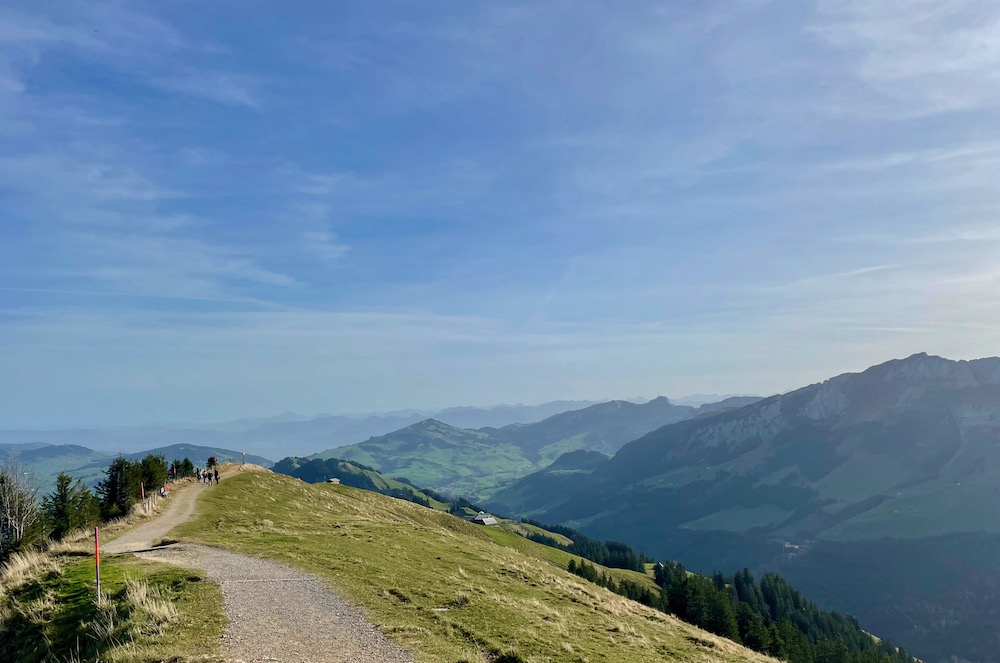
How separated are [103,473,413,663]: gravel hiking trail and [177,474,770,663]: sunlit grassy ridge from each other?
1077 millimetres

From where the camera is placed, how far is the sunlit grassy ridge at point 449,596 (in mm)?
21750

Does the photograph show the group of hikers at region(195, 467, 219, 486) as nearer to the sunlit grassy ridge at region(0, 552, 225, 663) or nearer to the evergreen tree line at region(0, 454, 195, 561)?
the evergreen tree line at region(0, 454, 195, 561)

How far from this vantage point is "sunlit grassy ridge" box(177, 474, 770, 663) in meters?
21.8

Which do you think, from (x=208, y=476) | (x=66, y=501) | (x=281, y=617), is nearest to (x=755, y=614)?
(x=208, y=476)

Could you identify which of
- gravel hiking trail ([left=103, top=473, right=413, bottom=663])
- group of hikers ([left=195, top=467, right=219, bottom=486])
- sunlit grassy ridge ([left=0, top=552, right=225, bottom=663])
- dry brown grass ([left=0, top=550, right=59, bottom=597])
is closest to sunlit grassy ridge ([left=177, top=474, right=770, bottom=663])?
gravel hiking trail ([left=103, top=473, right=413, bottom=663])

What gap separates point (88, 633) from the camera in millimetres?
19891

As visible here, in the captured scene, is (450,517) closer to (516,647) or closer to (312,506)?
(312,506)

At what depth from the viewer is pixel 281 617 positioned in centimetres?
2067

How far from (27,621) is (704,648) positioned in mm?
32487

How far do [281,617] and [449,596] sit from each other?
9.49 meters

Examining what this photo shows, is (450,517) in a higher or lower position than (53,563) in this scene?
lower

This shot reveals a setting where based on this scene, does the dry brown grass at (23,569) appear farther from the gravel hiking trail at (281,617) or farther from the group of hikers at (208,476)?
the group of hikers at (208,476)

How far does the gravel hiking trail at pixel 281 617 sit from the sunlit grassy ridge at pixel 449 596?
42.4 inches

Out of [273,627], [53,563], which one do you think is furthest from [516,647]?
[53,563]
